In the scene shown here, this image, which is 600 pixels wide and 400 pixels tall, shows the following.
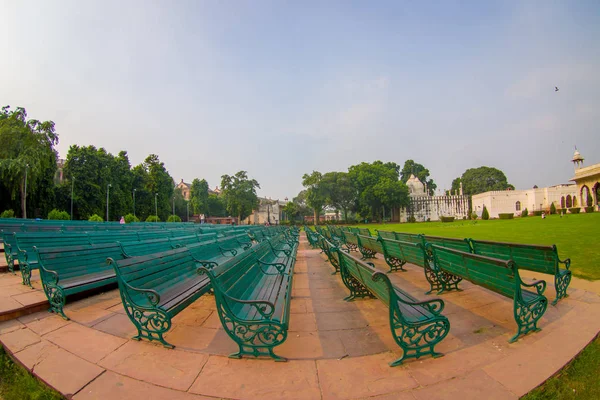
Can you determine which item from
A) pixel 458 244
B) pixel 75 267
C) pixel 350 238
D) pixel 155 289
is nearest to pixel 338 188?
pixel 350 238

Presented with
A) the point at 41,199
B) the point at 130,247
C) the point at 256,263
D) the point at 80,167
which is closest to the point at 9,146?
the point at 41,199

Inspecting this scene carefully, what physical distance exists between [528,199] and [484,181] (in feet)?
84.4

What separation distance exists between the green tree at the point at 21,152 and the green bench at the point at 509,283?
132 ft

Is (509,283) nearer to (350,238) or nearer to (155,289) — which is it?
(155,289)

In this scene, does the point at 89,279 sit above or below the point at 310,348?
above

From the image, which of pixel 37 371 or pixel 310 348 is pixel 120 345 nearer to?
pixel 37 371

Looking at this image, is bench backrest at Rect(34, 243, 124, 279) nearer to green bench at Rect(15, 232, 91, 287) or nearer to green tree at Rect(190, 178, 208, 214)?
green bench at Rect(15, 232, 91, 287)

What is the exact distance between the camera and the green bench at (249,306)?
106 inches

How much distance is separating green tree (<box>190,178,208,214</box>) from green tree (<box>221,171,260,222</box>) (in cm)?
1250

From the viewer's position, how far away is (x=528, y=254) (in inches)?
176

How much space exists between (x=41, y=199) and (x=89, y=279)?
46.8m

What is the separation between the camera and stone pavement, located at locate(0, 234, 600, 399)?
229cm

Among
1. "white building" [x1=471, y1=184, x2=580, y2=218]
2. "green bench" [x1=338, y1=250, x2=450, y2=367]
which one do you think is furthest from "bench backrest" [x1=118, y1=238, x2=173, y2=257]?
"white building" [x1=471, y1=184, x2=580, y2=218]

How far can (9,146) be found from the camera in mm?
30438
